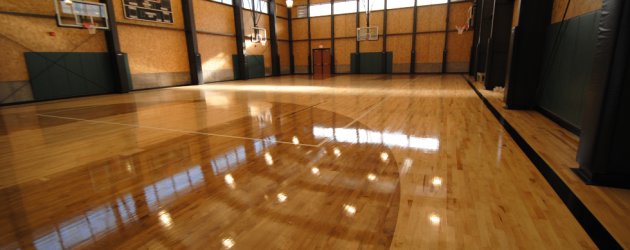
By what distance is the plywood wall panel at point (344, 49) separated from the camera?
23.0m

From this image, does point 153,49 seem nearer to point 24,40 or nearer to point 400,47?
point 24,40

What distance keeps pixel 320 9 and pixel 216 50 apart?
924 centimetres

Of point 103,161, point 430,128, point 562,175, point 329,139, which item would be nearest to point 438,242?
point 562,175

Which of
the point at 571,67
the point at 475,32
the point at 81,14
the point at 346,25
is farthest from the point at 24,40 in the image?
the point at 475,32

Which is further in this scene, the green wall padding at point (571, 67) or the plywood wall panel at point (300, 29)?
the plywood wall panel at point (300, 29)

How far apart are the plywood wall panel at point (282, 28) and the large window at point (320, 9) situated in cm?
220

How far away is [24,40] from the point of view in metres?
10.2

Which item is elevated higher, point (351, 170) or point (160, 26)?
point (160, 26)

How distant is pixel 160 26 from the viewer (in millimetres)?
14555

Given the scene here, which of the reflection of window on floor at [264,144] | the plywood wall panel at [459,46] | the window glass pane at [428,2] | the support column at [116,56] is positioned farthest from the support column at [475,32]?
the support column at [116,56]

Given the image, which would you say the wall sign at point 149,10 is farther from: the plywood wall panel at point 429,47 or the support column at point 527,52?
the plywood wall panel at point 429,47

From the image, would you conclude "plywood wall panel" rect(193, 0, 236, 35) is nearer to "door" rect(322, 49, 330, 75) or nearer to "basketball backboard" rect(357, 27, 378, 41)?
"door" rect(322, 49, 330, 75)

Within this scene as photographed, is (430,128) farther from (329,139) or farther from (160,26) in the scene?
(160,26)

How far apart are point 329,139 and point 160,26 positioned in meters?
13.1
